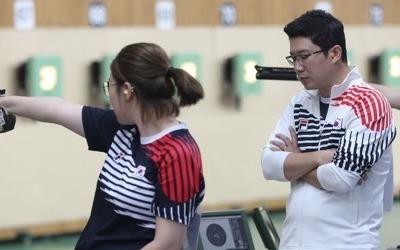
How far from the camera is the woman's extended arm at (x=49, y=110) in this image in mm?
3160

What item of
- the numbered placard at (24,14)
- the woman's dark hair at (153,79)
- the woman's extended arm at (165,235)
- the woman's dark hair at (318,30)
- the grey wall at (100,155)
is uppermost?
the woman's dark hair at (318,30)

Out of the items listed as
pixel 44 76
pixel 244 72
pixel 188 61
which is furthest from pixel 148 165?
pixel 244 72

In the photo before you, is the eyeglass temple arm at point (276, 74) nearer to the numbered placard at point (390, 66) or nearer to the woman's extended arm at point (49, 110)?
the woman's extended arm at point (49, 110)

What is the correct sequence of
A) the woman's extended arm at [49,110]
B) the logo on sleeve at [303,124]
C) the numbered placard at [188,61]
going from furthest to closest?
the numbered placard at [188,61], the logo on sleeve at [303,124], the woman's extended arm at [49,110]

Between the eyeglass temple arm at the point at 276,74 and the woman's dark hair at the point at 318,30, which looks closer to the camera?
the woman's dark hair at the point at 318,30

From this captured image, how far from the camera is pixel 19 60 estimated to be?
24.0 feet

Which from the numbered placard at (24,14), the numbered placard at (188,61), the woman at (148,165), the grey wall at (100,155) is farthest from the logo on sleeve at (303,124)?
the numbered placard at (188,61)

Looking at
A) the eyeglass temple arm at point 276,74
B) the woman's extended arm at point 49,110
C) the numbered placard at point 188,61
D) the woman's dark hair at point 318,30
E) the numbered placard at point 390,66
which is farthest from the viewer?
the numbered placard at point 390,66

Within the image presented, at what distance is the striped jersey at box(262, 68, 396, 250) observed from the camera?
3.23 metres

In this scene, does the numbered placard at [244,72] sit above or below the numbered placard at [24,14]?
below

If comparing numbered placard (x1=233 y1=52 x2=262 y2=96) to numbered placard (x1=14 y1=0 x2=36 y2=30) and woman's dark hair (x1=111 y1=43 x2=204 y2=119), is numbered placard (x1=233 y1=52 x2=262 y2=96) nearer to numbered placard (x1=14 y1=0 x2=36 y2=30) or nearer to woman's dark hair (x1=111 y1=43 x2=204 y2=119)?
numbered placard (x1=14 y1=0 x2=36 y2=30)

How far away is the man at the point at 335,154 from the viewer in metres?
3.24

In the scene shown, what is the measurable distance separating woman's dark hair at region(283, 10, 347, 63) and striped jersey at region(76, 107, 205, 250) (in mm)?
553

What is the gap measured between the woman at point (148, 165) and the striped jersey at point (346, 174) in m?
0.46
